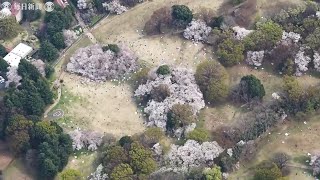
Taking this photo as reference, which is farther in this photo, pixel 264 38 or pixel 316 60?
pixel 264 38

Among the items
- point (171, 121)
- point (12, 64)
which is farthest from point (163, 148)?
point (12, 64)

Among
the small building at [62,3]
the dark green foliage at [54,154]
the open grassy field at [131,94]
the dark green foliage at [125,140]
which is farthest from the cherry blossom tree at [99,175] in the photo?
the small building at [62,3]

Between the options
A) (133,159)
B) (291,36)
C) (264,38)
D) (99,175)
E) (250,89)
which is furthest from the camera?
(291,36)

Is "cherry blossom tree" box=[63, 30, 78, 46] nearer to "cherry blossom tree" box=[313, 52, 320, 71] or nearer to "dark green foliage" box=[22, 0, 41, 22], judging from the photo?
"dark green foliage" box=[22, 0, 41, 22]

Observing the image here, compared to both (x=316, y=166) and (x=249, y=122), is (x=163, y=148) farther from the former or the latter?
(x=316, y=166)

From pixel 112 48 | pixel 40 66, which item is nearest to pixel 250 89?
pixel 112 48

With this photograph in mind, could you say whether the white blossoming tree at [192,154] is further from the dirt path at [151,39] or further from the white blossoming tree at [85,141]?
the dirt path at [151,39]

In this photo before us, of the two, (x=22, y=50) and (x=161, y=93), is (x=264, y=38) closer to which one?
(x=161, y=93)
